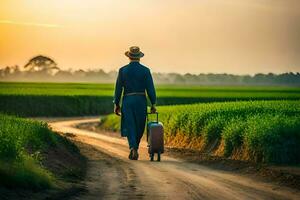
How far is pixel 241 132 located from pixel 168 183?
7.14 m

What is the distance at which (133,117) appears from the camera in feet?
63.6

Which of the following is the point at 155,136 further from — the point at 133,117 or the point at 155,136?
the point at 133,117

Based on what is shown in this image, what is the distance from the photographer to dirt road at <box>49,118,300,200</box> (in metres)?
13.2

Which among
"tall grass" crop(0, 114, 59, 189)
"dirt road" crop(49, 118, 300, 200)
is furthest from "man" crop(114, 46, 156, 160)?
"tall grass" crop(0, 114, 59, 189)

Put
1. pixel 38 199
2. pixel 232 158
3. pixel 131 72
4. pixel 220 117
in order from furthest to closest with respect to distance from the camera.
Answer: pixel 220 117 → pixel 232 158 → pixel 131 72 → pixel 38 199

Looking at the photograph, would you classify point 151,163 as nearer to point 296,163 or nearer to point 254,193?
point 296,163

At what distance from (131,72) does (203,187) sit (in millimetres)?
5423

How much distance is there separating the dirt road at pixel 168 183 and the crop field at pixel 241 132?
66.1 inches

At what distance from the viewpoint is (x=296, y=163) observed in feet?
63.1

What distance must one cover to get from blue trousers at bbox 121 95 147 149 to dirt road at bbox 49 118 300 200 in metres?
0.65

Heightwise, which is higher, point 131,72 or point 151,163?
point 131,72

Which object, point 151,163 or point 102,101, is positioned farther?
point 102,101

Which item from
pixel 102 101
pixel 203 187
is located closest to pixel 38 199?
pixel 203 187

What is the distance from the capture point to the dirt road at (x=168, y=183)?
43.3ft
